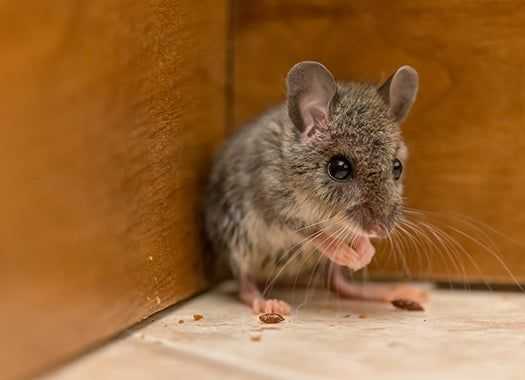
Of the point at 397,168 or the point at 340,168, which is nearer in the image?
the point at 340,168

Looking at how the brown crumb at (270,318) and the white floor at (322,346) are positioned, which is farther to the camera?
the brown crumb at (270,318)

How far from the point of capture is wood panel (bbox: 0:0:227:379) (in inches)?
92.1

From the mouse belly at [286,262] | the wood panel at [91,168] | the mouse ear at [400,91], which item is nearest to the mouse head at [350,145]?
the mouse ear at [400,91]

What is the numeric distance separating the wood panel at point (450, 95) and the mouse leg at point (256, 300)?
2.73 feet

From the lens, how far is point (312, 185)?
3.41 m

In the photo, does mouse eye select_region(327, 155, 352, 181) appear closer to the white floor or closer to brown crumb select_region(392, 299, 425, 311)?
the white floor

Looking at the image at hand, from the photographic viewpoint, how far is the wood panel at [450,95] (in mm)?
3820

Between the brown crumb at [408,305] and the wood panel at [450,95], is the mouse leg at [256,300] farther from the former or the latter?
the wood panel at [450,95]

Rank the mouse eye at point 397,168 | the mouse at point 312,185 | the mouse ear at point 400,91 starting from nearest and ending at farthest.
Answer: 1. the mouse at point 312,185
2. the mouse eye at point 397,168
3. the mouse ear at point 400,91

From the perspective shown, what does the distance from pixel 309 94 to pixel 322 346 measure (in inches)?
50.5

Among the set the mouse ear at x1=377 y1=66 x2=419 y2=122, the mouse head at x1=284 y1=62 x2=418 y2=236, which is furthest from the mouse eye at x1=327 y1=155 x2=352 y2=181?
the mouse ear at x1=377 y1=66 x2=419 y2=122

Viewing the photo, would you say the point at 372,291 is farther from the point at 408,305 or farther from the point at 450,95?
the point at 450,95

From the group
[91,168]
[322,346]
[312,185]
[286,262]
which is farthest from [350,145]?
[91,168]

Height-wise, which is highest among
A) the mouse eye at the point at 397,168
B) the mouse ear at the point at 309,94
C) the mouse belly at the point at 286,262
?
the mouse ear at the point at 309,94
